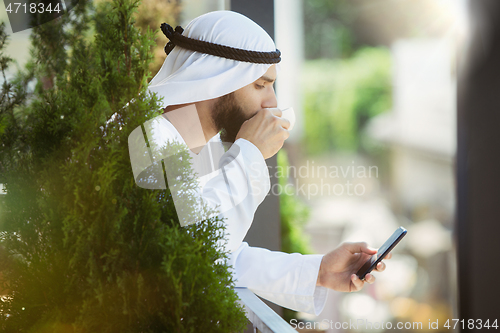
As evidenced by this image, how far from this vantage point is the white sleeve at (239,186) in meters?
0.83

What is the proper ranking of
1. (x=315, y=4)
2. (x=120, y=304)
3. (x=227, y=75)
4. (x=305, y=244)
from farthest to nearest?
(x=315, y=4)
(x=305, y=244)
(x=227, y=75)
(x=120, y=304)

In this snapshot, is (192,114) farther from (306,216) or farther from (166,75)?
(306,216)

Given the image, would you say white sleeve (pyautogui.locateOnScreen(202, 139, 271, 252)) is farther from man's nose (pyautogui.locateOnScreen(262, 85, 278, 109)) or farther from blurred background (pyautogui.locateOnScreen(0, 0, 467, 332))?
blurred background (pyautogui.locateOnScreen(0, 0, 467, 332))

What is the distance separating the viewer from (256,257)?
4.02 feet

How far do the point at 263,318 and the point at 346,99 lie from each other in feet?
11.8

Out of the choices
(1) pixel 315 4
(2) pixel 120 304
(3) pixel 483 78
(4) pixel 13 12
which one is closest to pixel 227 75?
(4) pixel 13 12

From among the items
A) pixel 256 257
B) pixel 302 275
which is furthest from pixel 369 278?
pixel 256 257

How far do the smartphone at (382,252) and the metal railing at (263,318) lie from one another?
1.18 ft

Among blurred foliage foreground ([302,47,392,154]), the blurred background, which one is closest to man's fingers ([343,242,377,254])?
the blurred background

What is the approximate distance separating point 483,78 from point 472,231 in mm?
A: 805

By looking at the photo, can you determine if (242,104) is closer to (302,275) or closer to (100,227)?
(302,275)

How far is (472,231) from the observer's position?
2031 mm

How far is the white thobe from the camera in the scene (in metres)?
0.87

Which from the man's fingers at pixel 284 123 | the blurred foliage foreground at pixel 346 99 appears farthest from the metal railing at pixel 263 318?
the blurred foliage foreground at pixel 346 99
